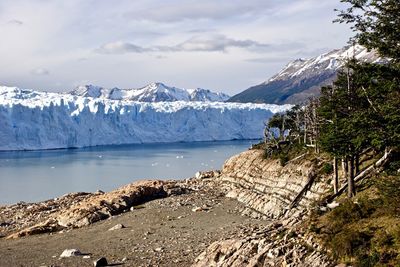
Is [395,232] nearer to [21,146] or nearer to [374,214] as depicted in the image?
[374,214]

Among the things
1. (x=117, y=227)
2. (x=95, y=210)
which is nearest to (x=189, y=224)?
(x=117, y=227)

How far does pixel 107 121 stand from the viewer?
136875mm

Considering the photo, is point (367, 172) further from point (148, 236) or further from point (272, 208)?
point (148, 236)

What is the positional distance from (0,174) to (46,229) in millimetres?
50719

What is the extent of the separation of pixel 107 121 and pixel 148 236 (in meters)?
112

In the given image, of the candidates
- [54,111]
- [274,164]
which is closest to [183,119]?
[54,111]

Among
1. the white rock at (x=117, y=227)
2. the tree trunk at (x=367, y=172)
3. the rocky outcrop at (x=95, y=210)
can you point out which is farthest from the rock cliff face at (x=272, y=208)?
the white rock at (x=117, y=227)

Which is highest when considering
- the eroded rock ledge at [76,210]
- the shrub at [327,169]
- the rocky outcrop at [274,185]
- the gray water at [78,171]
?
the shrub at [327,169]

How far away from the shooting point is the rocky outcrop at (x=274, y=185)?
27.7 m

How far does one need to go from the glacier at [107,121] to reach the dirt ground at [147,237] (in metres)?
90.7

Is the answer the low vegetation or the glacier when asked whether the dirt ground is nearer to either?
the low vegetation

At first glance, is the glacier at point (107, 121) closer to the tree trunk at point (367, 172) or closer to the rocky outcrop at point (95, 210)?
the rocky outcrop at point (95, 210)

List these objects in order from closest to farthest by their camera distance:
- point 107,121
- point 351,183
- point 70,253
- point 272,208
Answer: point 351,183
point 70,253
point 272,208
point 107,121

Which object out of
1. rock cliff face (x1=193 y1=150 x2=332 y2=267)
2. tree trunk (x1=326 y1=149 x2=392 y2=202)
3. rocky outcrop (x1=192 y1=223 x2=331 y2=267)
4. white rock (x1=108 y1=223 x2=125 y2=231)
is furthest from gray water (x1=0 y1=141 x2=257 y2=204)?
rocky outcrop (x1=192 y1=223 x2=331 y2=267)
